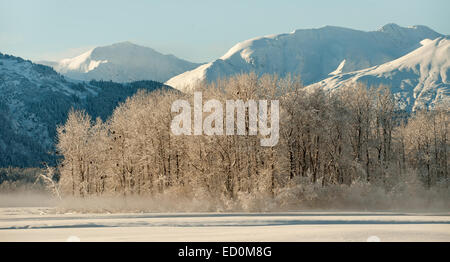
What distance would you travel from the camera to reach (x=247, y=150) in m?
46.5

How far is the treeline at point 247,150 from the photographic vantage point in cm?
4728

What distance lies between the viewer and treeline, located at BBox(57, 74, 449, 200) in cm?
4728

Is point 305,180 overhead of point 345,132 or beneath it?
beneath

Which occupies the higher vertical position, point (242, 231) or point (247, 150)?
point (247, 150)

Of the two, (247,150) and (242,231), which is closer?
(242,231)

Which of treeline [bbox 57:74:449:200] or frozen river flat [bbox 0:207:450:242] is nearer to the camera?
frozen river flat [bbox 0:207:450:242]

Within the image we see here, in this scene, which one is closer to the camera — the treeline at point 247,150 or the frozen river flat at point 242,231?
the frozen river flat at point 242,231

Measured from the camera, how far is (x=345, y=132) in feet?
177
